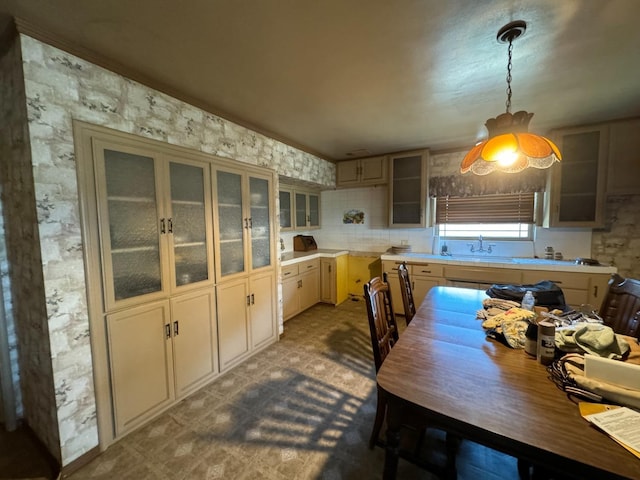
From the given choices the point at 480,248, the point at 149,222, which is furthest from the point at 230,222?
the point at 480,248

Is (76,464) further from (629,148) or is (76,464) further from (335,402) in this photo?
(629,148)

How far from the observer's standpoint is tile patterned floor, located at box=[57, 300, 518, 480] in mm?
1437

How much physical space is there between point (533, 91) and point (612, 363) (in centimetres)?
201

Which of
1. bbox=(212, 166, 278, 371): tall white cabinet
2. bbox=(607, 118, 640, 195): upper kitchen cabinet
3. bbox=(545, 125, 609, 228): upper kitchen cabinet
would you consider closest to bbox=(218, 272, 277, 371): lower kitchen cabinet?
bbox=(212, 166, 278, 371): tall white cabinet

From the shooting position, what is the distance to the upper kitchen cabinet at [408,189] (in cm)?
355

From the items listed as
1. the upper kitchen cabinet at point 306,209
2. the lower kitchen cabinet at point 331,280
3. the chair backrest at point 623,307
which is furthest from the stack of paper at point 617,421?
the upper kitchen cabinet at point 306,209

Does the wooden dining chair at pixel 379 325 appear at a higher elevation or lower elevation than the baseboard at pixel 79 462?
higher

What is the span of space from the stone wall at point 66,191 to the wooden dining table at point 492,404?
170 cm

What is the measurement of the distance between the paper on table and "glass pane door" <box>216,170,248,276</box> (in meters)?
2.35

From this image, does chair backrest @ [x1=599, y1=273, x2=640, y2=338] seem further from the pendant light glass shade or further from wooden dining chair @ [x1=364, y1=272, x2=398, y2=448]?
wooden dining chair @ [x1=364, y1=272, x2=398, y2=448]

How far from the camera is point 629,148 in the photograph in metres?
2.57

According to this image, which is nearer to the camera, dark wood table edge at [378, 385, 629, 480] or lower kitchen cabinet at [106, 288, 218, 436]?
dark wood table edge at [378, 385, 629, 480]

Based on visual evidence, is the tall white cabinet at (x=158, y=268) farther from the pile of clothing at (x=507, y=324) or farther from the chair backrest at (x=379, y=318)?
the pile of clothing at (x=507, y=324)

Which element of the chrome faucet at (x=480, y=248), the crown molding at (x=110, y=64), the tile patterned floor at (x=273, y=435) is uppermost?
the crown molding at (x=110, y=64)
